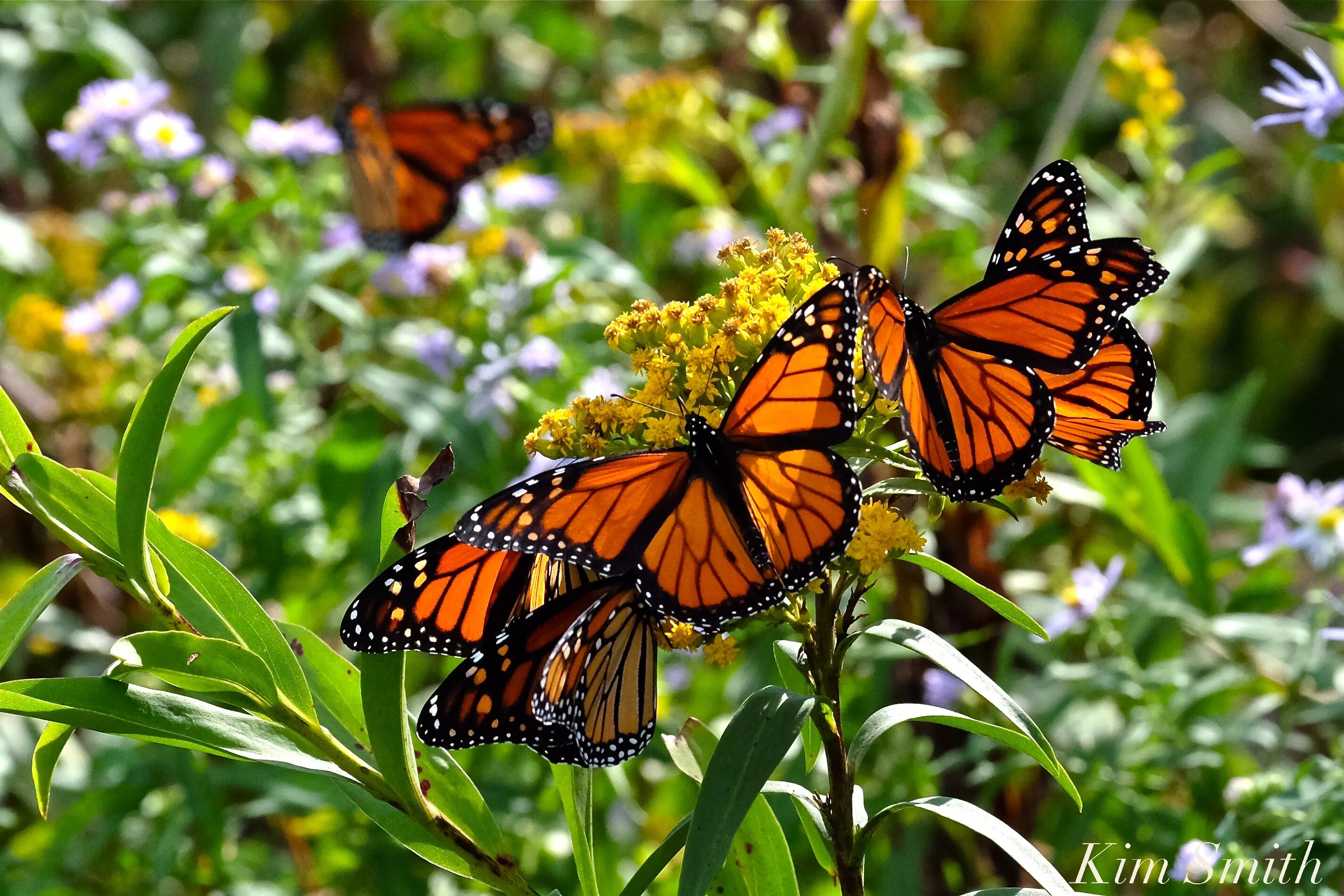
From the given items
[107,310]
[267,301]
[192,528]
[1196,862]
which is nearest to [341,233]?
[267,301]

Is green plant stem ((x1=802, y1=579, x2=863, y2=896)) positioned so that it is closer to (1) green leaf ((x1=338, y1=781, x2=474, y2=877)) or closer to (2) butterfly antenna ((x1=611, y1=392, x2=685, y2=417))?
(2) butterfly antenna ((x1=611, y1=392, x2=685, y2=417))

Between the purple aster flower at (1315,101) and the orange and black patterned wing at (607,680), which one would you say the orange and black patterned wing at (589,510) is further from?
the purple aster flower at (1315,101)

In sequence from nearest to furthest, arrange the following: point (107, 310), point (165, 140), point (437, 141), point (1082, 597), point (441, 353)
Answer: point (1082, 597) → point (441, 353) → point (165, 140) → point (107, 310) → point (437, 141)

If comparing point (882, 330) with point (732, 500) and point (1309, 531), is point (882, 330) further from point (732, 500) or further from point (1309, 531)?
point (1309, 531)

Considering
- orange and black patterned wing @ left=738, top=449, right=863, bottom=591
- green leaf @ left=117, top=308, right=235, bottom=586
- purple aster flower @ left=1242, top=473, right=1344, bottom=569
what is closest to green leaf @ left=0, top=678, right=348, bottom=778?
green leaf @ left=117, top=308, right=235, bottom=586

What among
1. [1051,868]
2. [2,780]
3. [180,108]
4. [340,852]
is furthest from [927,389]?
[180,108]

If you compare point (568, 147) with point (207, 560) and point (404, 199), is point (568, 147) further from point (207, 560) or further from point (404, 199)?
point (207, 560)
